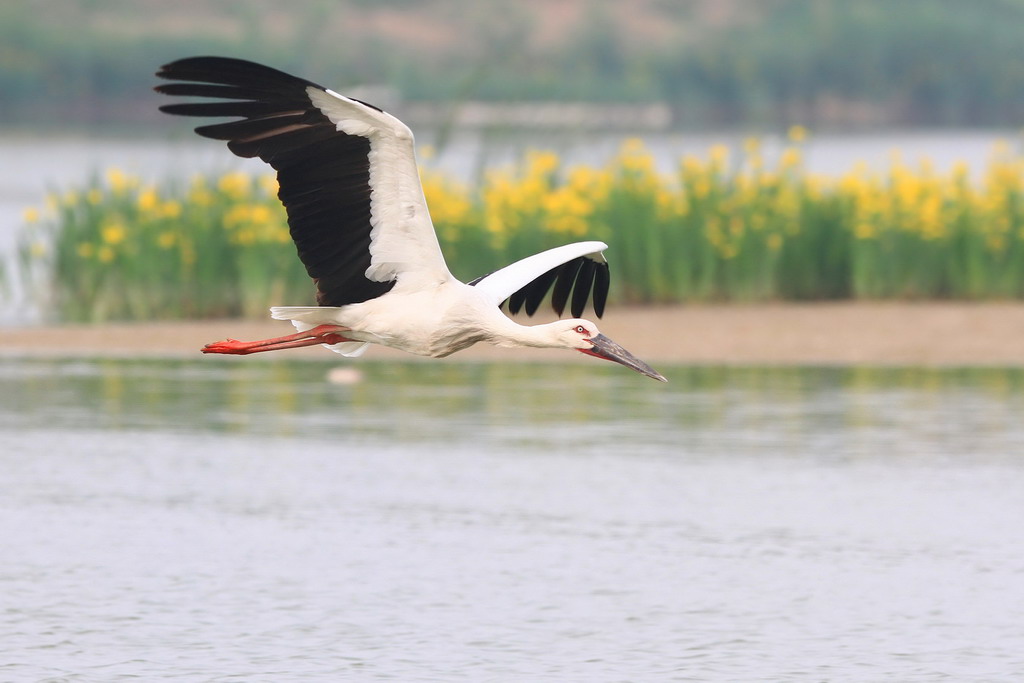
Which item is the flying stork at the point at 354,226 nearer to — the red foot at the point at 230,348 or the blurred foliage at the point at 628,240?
the red foot at the point at 230,348

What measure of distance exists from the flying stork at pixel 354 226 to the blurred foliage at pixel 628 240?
27.1 ft

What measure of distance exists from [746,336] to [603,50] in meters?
61.9

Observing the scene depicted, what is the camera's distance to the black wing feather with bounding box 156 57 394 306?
778 cm

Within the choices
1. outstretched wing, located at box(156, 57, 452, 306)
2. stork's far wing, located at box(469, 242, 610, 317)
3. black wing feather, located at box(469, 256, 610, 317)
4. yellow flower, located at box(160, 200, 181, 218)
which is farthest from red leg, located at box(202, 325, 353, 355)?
yellow flower, located at box(160, 200, 181, 218)

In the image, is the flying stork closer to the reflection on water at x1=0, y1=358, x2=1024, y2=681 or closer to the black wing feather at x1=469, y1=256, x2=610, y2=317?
the black wing feather at x1=469, y1=256, x2=610, y2=317

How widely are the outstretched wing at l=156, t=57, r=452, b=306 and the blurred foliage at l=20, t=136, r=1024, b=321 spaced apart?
29.1 ft

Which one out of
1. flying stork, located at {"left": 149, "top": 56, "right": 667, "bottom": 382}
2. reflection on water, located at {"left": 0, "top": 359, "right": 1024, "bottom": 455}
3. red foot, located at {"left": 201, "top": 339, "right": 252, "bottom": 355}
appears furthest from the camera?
reflection on water, located at {"left": 0, "top": 359, "right": 1024, "bottom": 455}

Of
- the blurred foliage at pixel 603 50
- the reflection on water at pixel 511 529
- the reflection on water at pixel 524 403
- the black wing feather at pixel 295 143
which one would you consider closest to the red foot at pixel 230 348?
the black wing feather at pixel 295 143

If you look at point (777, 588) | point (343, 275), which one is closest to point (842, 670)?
point (777, 588)

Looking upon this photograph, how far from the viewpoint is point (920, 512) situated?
416 inches

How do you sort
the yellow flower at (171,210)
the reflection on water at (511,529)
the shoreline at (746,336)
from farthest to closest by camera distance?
the yellow flower at (171,210)
the shoreline at (746,336)
the reflection on water at (511,529)

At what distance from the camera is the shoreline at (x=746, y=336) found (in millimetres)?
16172

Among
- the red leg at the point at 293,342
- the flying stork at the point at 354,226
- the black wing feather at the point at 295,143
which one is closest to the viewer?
the black wing feather at the point at 295,143

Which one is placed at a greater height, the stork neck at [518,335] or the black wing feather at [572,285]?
the black wing feather at [572,285]
